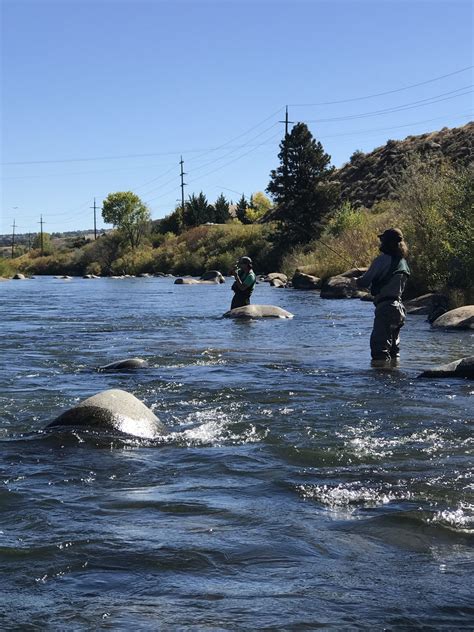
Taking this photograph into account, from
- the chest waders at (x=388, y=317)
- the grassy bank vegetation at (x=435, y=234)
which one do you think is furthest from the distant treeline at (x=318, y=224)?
the chest waders at (x=388, y=317)

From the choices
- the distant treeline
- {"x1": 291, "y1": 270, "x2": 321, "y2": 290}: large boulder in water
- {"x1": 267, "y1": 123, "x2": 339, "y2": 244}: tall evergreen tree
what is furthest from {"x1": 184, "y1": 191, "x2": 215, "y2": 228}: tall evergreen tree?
{"x1": 291, "y1": 270, "x2": 321, "y2": 290}: large boulder in water

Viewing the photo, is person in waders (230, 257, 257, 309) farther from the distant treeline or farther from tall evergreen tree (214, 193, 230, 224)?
tall evergreen tree (214, 193, 230, 224)

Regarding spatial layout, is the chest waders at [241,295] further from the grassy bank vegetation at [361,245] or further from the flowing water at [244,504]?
the flowing water at [244,504]

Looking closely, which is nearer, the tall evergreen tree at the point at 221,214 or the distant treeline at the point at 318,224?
the distant treeline at the point at 318,224

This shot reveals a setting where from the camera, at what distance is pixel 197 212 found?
8831 cm

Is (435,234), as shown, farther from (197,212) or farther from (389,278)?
(197,212)

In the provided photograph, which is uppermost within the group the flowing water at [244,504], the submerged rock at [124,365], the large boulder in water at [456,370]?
the large boulder in water at [456,370]

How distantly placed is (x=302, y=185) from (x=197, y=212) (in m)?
35.5

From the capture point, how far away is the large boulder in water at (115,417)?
764cm

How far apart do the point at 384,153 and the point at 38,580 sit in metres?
81.5

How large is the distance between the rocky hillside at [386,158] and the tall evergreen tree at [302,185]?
50.0 feet

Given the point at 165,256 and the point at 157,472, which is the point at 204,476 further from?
the point at 165,256

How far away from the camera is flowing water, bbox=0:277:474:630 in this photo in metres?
3.96

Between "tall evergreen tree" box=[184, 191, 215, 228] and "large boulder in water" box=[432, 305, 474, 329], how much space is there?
233 feet
